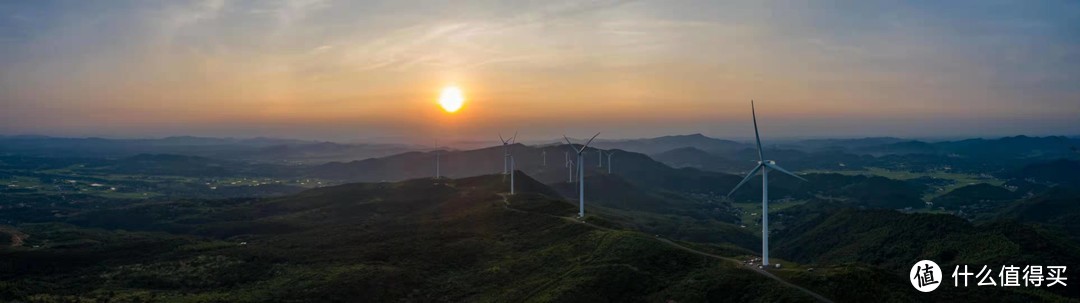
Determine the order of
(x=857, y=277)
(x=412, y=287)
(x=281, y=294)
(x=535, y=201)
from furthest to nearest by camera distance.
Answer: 1. (x=535, y=201)
2. (x=412, y=287)
3. (x=281, y=294)
4. (x=857, y=277)

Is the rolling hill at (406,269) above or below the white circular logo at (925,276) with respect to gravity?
below

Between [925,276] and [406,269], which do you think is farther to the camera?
[406,269]

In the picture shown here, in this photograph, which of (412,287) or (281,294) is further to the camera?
(412,287)

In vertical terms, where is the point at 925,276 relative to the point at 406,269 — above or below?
above

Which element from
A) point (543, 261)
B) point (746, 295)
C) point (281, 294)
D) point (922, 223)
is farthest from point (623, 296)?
point (922, 223)

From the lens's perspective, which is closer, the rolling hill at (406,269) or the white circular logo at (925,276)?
the white circular logo at (925,276)

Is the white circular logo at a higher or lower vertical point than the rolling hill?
higher

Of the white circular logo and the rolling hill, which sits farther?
the rolling hill

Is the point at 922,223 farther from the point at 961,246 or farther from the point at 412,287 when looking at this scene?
the point at 412,287
